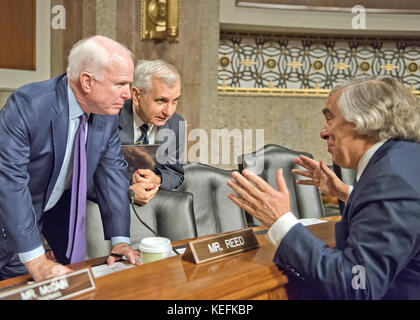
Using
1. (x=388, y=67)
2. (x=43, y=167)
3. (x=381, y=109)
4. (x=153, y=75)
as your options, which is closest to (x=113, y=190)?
(x=43, y=167)

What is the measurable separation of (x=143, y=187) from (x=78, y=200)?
13.8 inches

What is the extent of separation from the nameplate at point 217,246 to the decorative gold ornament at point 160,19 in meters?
2.72

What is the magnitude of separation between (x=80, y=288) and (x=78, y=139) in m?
0.74

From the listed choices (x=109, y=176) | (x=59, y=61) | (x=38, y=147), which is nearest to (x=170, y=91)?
(x=109, y=176)

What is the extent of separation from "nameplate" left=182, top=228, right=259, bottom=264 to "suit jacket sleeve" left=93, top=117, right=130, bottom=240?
0.41m

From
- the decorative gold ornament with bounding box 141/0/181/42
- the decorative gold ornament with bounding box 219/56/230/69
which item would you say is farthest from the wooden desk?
the decorative gold ornament with bounding box 219/56/230/69

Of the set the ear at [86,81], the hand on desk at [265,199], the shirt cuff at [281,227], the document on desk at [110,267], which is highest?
the ear at [86,81]

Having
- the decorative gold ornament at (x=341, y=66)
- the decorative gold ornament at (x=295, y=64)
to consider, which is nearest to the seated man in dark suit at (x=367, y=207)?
the decorative gold ornament at (x=295, y=64)

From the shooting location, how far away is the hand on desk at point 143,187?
2.07 metres

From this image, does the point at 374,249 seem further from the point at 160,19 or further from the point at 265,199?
the point at 160,19

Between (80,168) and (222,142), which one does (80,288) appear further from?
(222,142)

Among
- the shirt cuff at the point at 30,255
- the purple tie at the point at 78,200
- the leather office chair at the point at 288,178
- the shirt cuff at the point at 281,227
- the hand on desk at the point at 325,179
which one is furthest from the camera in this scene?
the leather office chair at the point at 288,178

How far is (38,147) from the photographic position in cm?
171

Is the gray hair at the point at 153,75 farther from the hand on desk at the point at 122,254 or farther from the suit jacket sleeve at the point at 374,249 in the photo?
the suit jacket sleeve at the point at 374,249
